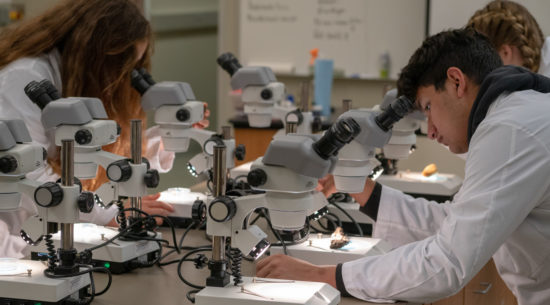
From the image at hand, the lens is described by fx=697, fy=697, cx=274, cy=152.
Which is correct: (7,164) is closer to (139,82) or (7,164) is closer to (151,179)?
(151,179)

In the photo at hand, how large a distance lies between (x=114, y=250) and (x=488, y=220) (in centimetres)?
93

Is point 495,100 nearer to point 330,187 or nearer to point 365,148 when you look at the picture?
point 365,148

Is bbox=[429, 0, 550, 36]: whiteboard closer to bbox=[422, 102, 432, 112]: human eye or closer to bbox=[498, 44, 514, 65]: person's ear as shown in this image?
bbox=[498, 44, 514, 65]: person's ear

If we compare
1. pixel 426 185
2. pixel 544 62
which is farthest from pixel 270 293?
pixel 544 62

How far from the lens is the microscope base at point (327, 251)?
71.7 inches

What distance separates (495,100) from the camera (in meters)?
1.64

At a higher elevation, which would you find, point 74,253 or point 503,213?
point 503,213

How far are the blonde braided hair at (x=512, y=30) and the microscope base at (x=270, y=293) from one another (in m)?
1.46

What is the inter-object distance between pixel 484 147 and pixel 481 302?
1.01 meters

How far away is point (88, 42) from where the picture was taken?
2.43 meters

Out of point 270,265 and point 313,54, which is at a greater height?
point 313,54

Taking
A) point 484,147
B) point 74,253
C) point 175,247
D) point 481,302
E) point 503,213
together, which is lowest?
point 481,302

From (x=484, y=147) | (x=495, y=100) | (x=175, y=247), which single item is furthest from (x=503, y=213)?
(x=175, y=247)

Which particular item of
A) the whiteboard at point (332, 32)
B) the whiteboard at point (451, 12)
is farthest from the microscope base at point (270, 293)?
the whiteboard at point (332, 32)
